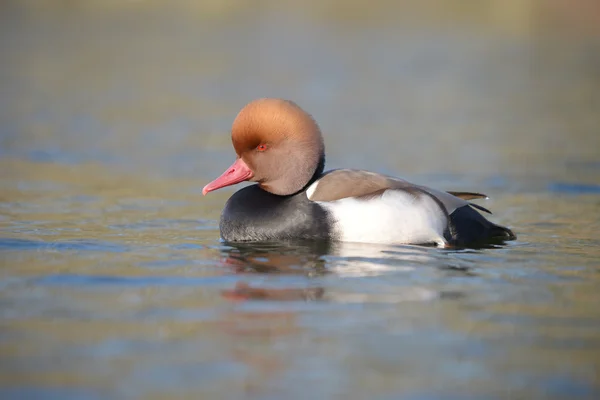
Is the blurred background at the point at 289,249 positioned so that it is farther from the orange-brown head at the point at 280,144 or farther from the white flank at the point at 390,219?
the orange-brown head at the point at 280,144

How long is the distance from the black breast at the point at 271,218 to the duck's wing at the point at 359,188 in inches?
4.0

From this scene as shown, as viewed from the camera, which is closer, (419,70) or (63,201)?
(63,201)

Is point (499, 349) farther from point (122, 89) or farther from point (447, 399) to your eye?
point (122, 89)

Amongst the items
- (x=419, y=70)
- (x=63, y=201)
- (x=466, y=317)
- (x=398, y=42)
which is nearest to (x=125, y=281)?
(x=466, y=317)

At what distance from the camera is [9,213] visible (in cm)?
802

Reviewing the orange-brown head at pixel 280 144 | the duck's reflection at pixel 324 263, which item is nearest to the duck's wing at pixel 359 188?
the orange-brown head at pixel 280 144

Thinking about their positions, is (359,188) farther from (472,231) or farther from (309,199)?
(472,231)

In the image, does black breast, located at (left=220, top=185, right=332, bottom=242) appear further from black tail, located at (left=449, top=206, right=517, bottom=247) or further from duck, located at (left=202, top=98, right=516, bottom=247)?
black tail, located at (left=449, top=206, right=517, bottom=247)

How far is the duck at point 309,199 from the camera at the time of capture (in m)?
6.64

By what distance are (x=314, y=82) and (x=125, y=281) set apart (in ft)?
39.5

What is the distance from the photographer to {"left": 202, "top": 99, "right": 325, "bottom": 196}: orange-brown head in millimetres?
6777

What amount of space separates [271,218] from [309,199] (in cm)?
28

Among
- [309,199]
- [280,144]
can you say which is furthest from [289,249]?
[280,144]

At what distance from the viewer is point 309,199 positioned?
22.1 ft
